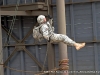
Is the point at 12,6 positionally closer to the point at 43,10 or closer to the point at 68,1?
the point at 43,10

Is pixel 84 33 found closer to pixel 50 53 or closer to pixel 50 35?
pixel 50 53

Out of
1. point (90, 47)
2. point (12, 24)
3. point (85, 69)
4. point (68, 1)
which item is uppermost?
point (68, 1)

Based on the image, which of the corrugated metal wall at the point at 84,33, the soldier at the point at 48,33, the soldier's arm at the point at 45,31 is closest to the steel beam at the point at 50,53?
the corrugated metal wall at the point at 84,33

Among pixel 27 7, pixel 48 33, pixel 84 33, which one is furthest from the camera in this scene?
pixel 27 7

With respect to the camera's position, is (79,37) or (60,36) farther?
(79,37)

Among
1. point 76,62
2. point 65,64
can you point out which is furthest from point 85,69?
point 65,64

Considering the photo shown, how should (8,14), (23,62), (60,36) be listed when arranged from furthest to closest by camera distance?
(23,62) < (8,14) < (60,36)

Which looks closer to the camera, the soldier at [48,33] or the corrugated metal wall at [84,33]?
the soldier at [48,33]

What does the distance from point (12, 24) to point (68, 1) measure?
2.62 metres

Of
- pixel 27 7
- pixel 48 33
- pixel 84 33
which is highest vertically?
pixel 27 7

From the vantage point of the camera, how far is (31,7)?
12.8 meters

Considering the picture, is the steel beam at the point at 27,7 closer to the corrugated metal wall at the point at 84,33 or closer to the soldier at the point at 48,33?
the corrugated metal wall at the point at 84,33

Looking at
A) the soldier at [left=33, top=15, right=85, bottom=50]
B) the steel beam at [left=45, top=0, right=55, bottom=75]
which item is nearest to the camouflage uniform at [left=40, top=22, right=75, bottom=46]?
the soldier at [left=33, top=15, right=85, bottom=50]

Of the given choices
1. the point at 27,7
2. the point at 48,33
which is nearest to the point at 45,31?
the point at 48,33
